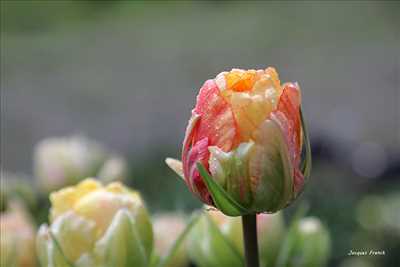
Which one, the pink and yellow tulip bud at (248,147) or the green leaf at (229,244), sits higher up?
the pink and yellow tulip bud at (248,147)

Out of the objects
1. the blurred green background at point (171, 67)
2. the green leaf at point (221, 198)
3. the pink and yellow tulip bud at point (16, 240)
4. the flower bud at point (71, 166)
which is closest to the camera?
the green leaf at point (221, 198)

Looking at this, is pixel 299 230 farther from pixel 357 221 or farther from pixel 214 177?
pixel 357 221

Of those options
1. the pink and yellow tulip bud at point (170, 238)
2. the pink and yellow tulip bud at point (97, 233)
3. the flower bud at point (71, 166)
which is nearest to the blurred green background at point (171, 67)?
the flower bud at point (71, 166)

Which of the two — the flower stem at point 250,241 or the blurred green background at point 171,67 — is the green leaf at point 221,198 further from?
the blurred green background at point 171,67

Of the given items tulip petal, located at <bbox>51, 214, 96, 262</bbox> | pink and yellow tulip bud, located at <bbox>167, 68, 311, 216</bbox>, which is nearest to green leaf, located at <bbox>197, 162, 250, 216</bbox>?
pink and yellow tulip bud, located at <bbox>167, 68, 311, 216</bbox>

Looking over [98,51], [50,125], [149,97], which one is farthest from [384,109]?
[98,51]

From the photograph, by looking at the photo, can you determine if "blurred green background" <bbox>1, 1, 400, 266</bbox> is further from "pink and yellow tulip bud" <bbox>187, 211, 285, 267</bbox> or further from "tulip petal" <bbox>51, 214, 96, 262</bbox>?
"tulip petal" <bbox>51, 214, 96, 262</bbox>
